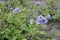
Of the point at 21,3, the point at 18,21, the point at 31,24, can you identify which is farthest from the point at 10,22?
the point at 21,3

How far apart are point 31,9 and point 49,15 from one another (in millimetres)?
254

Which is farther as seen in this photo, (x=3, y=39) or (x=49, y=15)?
(x=49, y=15)

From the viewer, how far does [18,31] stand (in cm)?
192

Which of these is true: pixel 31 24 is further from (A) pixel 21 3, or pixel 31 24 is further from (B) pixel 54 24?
(A) pixel 21 3

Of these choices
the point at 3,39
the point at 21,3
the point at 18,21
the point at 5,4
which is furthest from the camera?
the point at 21,3

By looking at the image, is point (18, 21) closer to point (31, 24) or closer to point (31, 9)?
point (31, 24)

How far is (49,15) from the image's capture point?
2289 millimetres

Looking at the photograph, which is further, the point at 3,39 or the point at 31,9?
the point at 31,9

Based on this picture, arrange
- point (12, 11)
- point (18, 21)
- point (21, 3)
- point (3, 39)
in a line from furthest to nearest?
1. point (21, 3)
2. point (12, 11)
3. point (18, 21)
4. point (3, 39)

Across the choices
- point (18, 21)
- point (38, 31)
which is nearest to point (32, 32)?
point (38, 31)

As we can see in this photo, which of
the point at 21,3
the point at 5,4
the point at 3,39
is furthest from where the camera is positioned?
the point at 21,3

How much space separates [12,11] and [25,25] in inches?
11.9

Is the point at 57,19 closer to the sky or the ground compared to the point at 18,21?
closer to the ground

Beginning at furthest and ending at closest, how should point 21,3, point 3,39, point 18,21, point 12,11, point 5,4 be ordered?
point 21,3
point 5,4
point 12,11
point 18,21
point 3,39
